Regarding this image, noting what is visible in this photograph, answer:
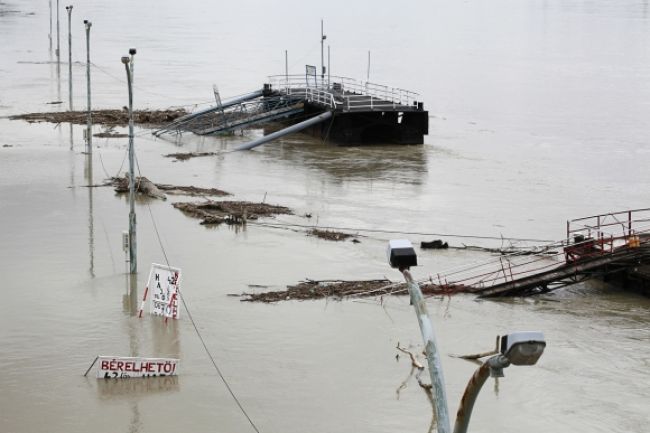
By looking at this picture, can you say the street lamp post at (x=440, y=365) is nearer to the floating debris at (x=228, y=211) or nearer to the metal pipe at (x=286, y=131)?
the floating debris at (x=228, y=211)

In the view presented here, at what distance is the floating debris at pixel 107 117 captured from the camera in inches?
2164

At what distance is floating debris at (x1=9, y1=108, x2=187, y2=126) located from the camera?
5497 centimetres

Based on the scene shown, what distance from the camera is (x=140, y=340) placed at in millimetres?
20828

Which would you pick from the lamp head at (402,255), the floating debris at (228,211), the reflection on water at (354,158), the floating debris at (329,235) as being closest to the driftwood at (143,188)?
the floating debris at (228,211)

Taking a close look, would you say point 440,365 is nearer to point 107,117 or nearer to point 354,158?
point 354,158

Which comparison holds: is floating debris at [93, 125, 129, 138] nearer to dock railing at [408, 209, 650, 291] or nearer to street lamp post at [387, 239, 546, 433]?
dock railing at [408, 209, 650, 291]

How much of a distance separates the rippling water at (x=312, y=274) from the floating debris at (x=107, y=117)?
209cm

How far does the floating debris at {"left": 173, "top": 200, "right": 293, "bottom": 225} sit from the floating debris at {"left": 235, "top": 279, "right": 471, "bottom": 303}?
684cm

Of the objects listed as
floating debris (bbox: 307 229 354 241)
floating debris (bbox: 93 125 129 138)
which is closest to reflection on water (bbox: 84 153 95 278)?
floating debris (bbox: 93 125 129 138)

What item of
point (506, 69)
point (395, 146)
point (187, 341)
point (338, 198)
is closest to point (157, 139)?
point (395, 146)

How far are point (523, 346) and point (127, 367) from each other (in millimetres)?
12322

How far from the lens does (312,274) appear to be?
26625 millimetres

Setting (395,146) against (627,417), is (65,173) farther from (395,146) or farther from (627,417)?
(627,417)

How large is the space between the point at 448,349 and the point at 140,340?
620 cm
